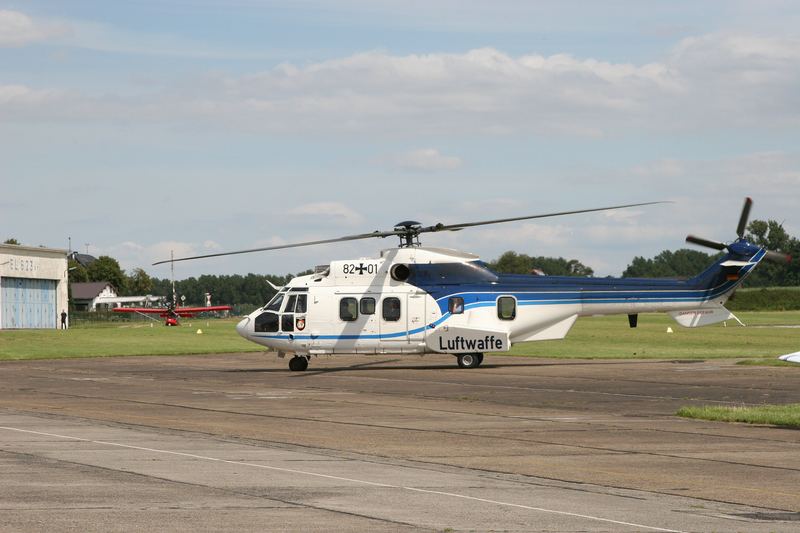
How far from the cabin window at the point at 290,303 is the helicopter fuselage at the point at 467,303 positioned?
0.32 meters

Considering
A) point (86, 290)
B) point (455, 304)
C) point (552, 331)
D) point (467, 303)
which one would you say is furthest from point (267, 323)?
point (86, 290)

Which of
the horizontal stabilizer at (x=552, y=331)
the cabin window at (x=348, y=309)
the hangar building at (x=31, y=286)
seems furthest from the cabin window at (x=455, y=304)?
the hangar building at (x=31, y=286)

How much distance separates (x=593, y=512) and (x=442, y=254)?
27338 mm

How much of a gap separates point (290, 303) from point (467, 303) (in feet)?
20.3

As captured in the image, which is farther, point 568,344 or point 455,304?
point 568,344

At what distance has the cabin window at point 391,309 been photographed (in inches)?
1556

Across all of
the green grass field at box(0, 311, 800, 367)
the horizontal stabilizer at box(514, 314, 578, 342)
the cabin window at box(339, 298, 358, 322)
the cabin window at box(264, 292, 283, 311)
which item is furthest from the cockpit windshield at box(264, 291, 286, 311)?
the green grass field at box(0, 311, 800, 367)

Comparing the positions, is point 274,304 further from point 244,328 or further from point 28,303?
point 28,303

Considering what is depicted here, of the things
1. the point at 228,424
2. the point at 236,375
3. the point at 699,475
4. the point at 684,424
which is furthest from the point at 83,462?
the point at 236,375

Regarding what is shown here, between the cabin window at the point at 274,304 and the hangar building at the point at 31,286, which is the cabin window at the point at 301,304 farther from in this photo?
the hangar building at the point at 31,286

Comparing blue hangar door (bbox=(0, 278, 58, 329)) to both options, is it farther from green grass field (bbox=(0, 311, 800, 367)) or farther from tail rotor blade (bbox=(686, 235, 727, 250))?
tail rotor blade (bbox=(686, 235, 727, 250))

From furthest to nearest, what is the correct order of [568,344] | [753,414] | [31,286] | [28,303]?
[31,286] → [28,303] → [568,344] → [753,414]

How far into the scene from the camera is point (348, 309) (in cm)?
3988

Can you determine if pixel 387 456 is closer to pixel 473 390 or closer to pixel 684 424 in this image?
pixel 684 424
